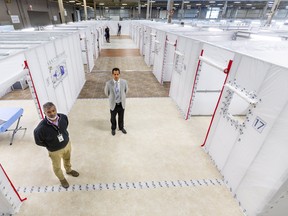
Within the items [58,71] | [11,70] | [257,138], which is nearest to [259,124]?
[257,138]

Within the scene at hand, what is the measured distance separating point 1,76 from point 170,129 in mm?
3700

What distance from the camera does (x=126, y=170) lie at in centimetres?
341

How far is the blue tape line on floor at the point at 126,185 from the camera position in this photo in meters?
2.98

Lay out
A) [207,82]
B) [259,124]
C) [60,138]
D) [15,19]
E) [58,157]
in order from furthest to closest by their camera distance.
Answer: [15,19] < [207,82] < [58,157] < [60,138] < [259,124]

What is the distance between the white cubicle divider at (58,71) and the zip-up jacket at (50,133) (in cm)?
131

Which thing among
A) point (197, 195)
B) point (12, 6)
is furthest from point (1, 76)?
point (12, 6)

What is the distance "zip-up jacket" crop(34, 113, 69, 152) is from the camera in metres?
2.38

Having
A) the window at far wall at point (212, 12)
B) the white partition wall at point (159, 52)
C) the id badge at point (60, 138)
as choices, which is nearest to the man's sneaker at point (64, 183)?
the id badge at point (60, 138)

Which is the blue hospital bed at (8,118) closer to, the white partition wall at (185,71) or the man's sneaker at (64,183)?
the man's sneaker at (64,183)

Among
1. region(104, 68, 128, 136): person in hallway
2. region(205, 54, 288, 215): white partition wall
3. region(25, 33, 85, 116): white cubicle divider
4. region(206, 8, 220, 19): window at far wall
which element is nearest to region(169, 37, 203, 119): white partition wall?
region(205, 54, 288, 215): white partition wall

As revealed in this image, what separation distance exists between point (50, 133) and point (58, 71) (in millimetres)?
2540

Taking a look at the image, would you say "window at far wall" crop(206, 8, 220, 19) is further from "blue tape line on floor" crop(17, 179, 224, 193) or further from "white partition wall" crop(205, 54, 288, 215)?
"blue tape line on floor" crop(17, 179, 224, 193)

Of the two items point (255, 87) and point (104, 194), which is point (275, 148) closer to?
point (255, 87)

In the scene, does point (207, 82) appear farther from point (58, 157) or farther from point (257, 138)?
point (58, 157)
